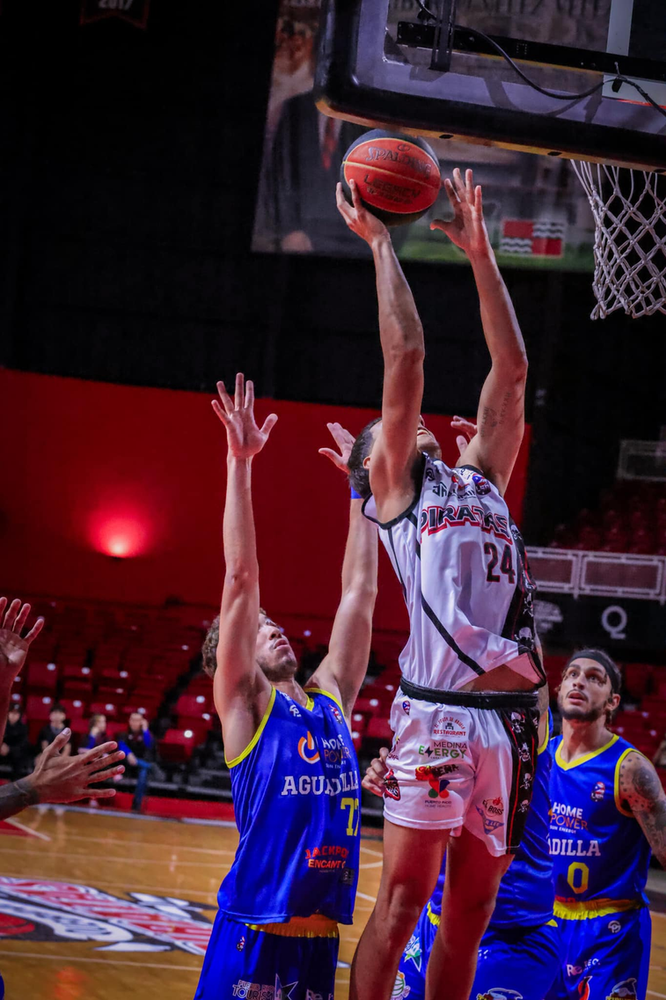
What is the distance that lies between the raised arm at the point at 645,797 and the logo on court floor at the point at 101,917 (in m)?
3.86

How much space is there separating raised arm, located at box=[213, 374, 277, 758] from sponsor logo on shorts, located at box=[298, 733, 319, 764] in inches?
6.5

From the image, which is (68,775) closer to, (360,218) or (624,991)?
(360,218)

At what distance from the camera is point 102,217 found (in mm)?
18156

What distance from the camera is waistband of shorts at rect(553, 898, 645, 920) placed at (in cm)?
479

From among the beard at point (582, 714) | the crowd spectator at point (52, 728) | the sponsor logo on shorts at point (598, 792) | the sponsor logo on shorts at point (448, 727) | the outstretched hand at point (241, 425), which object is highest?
the outstretched hand at point (241, 425)

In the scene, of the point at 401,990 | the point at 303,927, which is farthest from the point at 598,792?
the point at 303,927

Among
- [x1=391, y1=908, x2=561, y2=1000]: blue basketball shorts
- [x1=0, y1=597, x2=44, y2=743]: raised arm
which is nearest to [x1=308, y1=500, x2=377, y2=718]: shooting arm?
[x1=391, y1=908, x2=561, y2=1000]: blue basketball shorts

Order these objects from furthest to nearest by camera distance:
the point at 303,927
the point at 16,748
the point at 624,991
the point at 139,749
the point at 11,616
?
the point at 139,749, the point at 16,748, the point at 624,991, the point at 11,616, the point at 303,927

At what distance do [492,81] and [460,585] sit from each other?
5.99ft

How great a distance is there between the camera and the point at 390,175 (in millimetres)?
3471

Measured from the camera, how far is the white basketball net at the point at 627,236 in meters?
4.69

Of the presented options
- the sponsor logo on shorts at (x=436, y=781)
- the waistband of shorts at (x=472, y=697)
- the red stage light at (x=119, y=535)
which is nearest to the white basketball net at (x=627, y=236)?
the waistband of shorts at (x=472, y=697)

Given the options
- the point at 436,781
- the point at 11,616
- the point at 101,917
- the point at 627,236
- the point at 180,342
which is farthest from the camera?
the point at 180,342

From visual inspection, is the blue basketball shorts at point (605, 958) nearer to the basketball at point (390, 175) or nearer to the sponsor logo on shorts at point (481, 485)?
the sponsor logo on shorts at point (481, 485)
